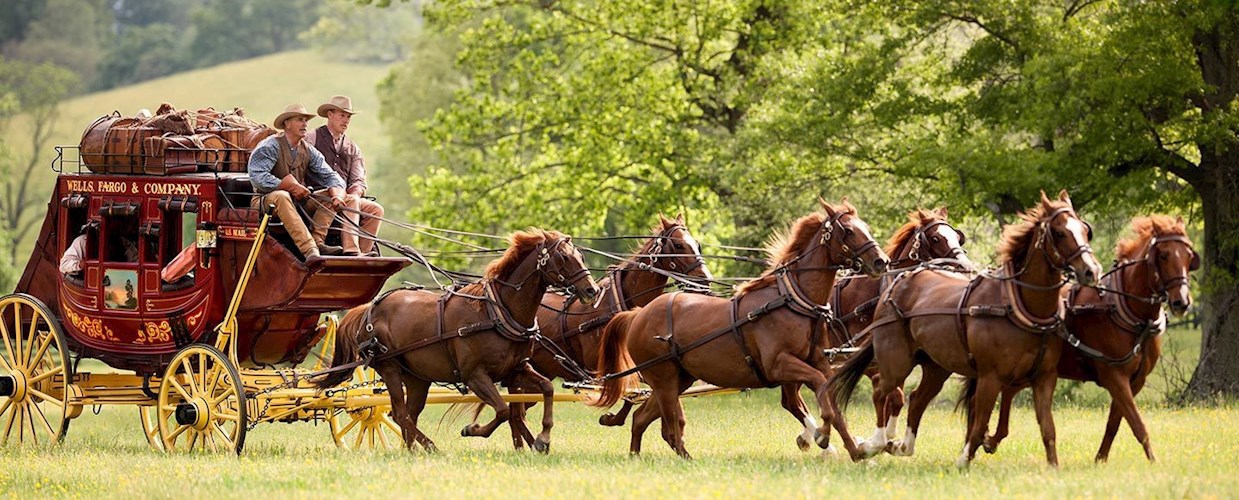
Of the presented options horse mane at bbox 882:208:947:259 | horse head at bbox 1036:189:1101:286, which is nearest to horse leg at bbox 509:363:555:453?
horse mane at bbox 882:208:947:259

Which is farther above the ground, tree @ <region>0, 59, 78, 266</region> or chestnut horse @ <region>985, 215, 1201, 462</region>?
tree @ <region>0, 59, 78, 266</region>

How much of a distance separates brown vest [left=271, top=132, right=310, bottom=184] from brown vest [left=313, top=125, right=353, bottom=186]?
0.82 meters

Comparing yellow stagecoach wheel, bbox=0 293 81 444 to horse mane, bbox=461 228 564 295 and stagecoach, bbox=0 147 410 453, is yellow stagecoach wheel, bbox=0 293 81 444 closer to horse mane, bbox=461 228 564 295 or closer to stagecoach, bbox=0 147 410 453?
stagecoach, bbox=0 147 410 453

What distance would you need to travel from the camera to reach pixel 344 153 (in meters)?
15.7

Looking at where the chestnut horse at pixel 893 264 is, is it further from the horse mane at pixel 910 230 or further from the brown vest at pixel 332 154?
the brown vest at pixel 332 154

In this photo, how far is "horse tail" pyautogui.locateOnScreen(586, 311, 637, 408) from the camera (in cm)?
1458

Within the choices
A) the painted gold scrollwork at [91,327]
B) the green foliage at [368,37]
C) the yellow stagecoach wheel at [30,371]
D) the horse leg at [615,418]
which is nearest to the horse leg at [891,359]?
the horse leg at [615,418]

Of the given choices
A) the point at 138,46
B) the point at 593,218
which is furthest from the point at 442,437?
the point at 138,46

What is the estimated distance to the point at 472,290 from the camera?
48.4 feet

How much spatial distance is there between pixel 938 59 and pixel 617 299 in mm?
9112

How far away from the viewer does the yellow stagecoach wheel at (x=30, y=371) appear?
1576cm

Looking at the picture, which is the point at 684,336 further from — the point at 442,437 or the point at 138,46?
the point at 138,46

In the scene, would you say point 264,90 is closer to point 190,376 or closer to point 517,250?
point 190,376

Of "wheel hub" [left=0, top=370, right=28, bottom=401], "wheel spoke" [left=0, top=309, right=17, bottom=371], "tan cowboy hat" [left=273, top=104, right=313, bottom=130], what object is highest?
"tan cowboy hat" [left=273, top=104, right=313, bottom=130]
